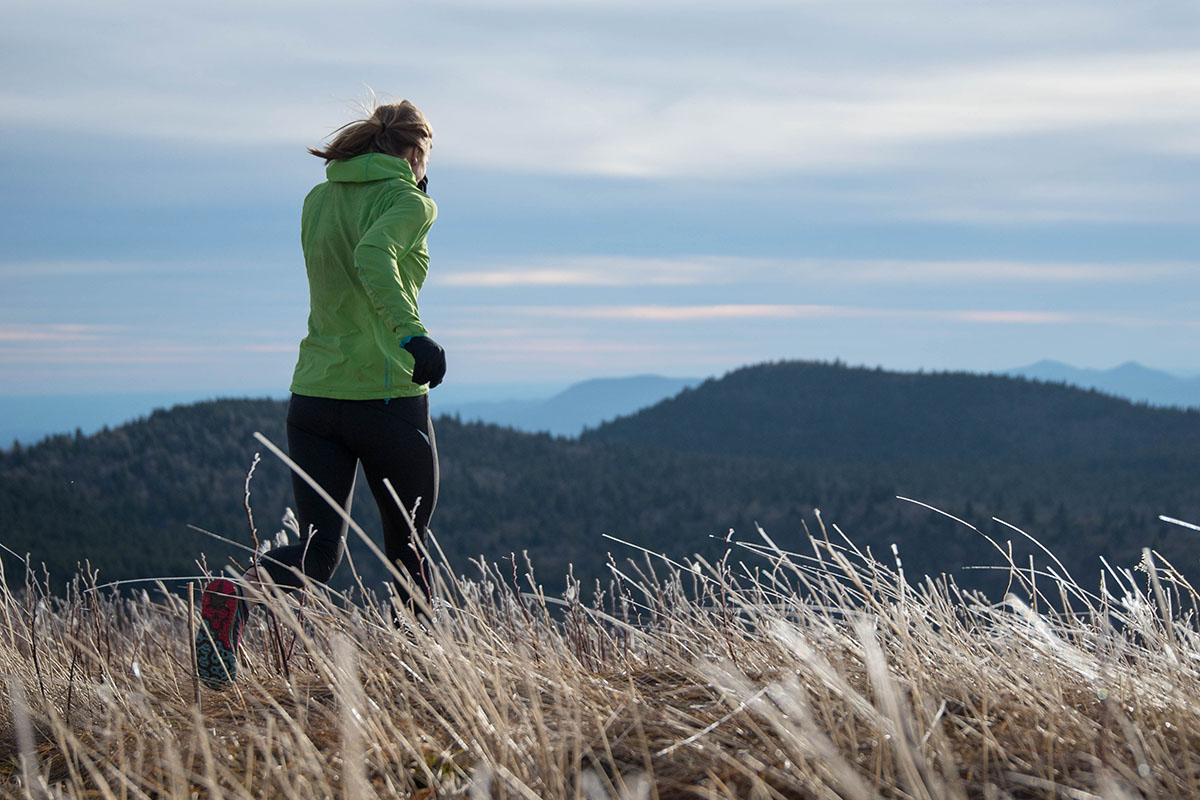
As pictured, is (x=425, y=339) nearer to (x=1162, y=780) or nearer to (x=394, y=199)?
(x=394, y=199)

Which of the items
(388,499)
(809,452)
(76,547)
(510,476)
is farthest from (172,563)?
(809,452)

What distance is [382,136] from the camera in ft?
10.5

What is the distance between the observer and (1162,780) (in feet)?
5.65

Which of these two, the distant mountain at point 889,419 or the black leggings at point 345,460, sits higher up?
the black leggings at point 345,460

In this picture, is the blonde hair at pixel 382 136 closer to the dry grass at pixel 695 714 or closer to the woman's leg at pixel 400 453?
the woman's leg at pixel 400 453

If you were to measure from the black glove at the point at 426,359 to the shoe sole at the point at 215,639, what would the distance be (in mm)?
778

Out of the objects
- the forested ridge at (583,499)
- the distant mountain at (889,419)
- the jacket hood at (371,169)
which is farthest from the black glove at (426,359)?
the distant mountain at (889,419)

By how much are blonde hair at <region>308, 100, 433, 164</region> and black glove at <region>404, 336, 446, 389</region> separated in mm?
728

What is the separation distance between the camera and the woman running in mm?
3062

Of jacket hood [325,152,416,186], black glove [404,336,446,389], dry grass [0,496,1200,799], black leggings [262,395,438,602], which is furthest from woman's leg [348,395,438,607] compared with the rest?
jacket hood [325,152,416,186]

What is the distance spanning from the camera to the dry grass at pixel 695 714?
1.74m

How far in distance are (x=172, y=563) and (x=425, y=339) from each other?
41.6 m

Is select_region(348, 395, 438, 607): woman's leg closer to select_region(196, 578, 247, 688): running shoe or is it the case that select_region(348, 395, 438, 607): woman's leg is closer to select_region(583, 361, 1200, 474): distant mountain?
select_region(196, 578, 247, 688): running shoe

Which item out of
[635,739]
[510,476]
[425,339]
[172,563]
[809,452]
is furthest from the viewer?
[809,452]
